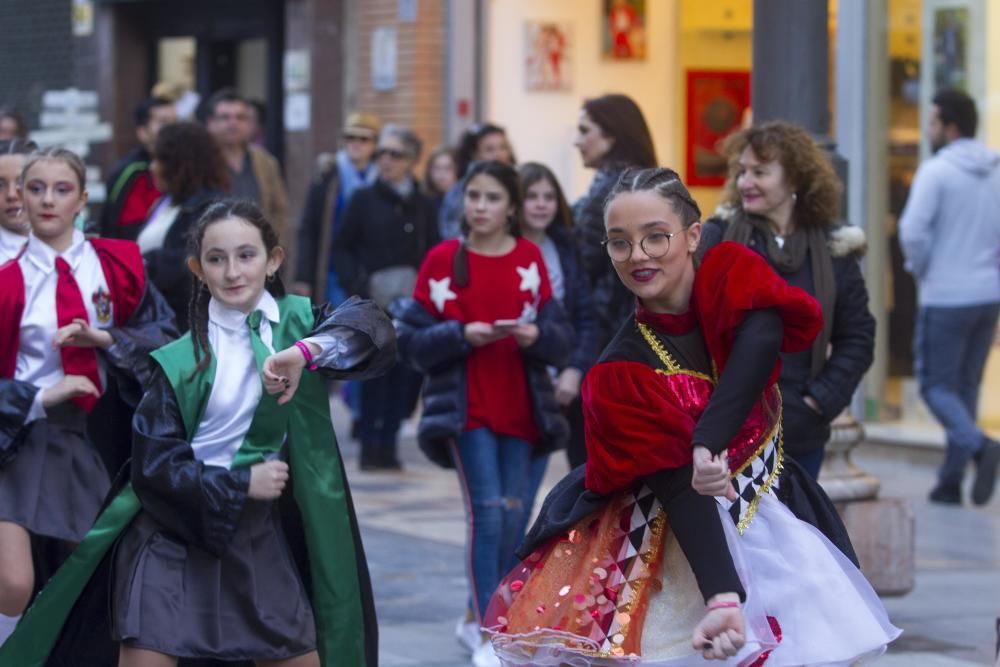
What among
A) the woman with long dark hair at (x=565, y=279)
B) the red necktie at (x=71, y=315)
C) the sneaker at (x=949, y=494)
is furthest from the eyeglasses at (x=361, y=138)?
the red necktie at (x=71, y=315)

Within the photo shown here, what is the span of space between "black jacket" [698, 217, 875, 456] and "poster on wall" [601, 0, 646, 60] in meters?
8.27

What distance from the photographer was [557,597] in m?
4.08

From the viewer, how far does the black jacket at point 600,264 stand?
718 centimetres

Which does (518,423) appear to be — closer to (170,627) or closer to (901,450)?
(170,627)

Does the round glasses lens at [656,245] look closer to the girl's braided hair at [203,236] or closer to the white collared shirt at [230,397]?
the white collared shirt at [230,397]

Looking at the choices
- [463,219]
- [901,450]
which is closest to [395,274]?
[901,450]

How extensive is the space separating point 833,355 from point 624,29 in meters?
8.47

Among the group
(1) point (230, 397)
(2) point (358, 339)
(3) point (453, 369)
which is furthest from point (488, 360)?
(1) point (230, 397)

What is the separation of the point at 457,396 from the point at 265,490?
2.17 meters

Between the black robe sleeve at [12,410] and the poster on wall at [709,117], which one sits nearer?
the black robe sleeve at [12,410]

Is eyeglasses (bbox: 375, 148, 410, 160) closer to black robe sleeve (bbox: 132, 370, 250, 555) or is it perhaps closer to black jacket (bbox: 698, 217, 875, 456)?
black jacket (bbox: 698, 217, 875, 456)

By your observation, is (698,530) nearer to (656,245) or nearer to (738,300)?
(738,300)

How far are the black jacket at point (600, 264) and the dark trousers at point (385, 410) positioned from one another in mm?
4131

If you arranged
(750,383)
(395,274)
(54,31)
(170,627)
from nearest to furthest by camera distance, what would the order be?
(750,383)
(170,627)
(395,274)
(54,31)
